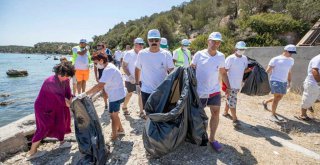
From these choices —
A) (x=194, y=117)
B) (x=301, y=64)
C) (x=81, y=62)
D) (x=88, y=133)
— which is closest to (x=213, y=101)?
(x=194, y=117)

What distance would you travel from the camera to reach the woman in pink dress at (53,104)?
4.05 meters

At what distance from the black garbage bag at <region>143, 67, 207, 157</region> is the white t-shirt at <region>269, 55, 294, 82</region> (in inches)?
125

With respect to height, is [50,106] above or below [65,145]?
above

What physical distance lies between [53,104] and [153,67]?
1767 mm

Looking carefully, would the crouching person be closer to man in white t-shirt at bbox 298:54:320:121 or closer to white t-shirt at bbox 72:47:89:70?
white t-shirt at bbox 72:47:89:70

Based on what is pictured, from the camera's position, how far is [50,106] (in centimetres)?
420

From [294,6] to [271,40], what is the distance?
3.28m

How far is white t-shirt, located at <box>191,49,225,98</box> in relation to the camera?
3.92 m

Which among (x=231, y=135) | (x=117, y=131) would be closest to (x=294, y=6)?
(x=231, y=135)

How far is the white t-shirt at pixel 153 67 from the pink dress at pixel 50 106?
4.41ft

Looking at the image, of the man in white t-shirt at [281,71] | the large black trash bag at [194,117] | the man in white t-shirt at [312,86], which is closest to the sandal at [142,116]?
the large black trash bag at [194,117]

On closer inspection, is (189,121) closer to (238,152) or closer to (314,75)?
A: (238,152)

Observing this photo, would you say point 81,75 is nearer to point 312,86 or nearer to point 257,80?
point 257,80

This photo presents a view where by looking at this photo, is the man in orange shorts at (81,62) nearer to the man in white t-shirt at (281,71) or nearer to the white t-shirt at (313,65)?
the man in white t-shirt at (281,71)
